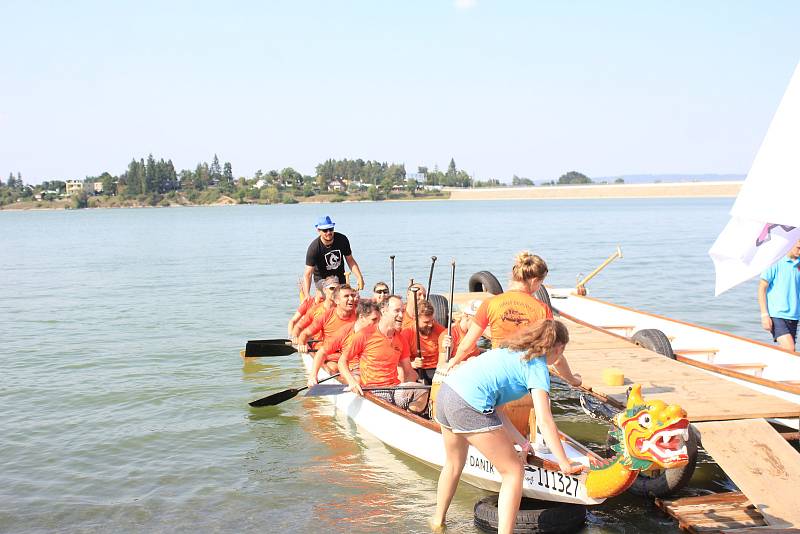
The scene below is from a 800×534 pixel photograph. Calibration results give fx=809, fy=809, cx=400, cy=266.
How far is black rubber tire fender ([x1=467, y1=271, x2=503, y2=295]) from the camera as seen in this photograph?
16.3 metres

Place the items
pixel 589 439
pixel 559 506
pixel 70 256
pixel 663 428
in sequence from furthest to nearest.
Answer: pixel 70 256 < pixel 589 439 < pixel 559 506 < pixel 663 428

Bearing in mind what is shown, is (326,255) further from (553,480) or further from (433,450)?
(553,480)

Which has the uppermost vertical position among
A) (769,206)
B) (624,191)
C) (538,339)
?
(769,206)

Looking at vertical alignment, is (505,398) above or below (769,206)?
below

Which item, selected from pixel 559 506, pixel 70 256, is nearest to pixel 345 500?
pixel 559 506

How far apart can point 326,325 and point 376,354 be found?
1923mm

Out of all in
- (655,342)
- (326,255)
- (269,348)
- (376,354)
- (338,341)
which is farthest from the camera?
(269,348)

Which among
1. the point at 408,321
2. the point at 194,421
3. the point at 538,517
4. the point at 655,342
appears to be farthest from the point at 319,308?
the point at 538,517

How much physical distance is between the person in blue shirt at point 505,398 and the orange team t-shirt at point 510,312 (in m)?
1.32

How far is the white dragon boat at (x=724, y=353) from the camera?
27.7 feet

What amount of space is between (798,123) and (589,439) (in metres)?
5.08

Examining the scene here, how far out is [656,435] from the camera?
17.2ft

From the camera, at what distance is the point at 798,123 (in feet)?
18.4

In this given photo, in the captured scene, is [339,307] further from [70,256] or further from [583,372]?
[70,256]
